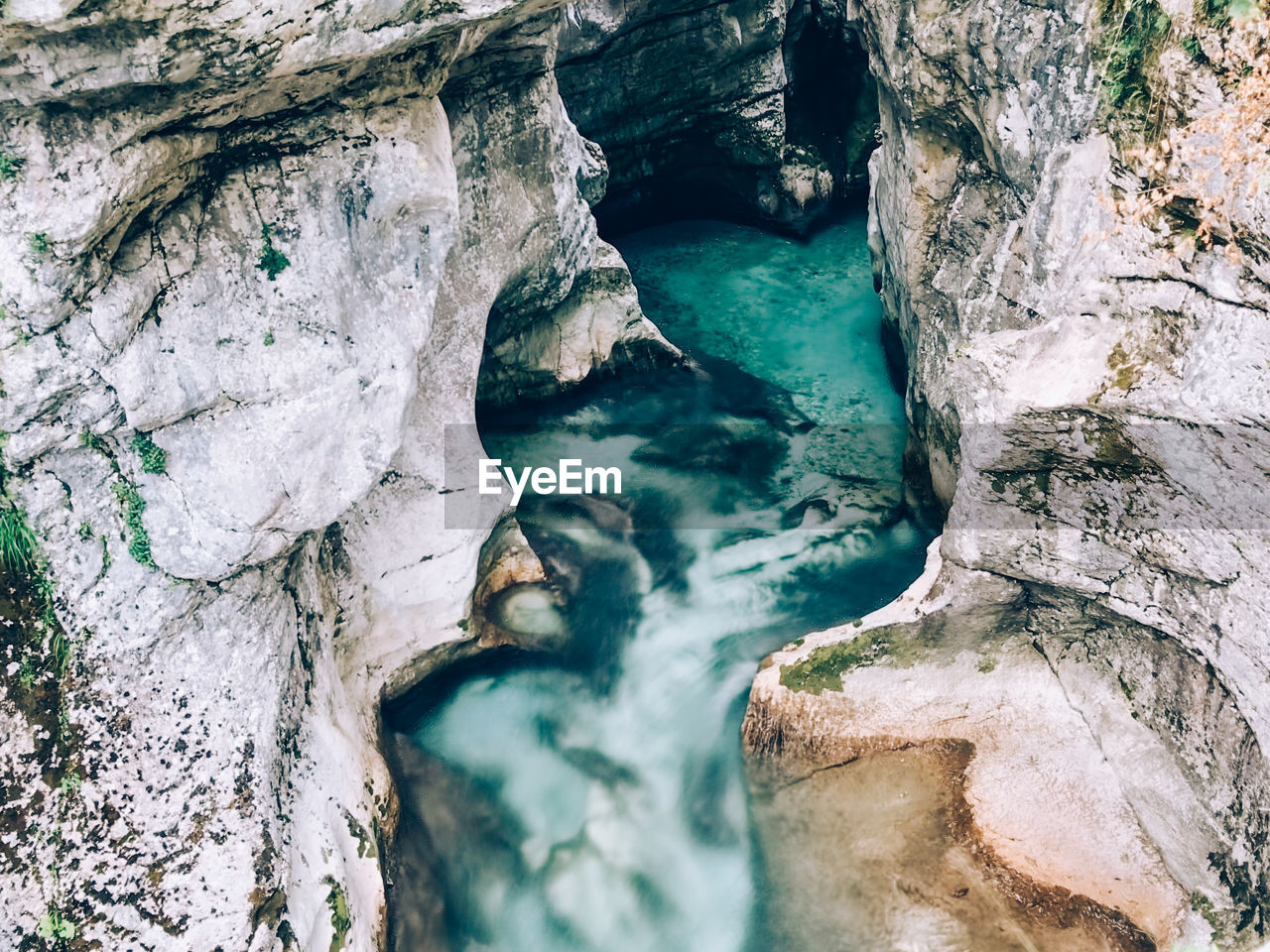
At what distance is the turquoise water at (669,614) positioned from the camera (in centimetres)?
594

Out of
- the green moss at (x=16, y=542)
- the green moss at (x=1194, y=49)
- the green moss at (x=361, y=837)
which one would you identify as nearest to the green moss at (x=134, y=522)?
the green moss at (x=16, y=542)

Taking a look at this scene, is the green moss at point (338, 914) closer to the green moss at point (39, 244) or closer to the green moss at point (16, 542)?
the green moss at point (16, 542)

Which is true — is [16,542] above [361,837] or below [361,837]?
above

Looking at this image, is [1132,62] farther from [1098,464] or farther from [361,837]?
[361,837]

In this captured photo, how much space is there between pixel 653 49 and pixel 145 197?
8406 mm

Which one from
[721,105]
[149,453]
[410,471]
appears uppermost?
[721,105]

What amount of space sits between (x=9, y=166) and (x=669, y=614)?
17.2 ft

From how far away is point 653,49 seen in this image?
11352 millimetres

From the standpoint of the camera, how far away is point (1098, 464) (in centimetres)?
506

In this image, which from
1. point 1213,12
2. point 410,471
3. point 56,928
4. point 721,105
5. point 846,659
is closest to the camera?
point 1213,12

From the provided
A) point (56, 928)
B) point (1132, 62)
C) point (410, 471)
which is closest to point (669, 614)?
point (410, 471)

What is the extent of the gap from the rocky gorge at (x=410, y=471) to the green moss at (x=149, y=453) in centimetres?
6

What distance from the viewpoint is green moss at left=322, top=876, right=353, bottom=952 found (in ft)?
16.6

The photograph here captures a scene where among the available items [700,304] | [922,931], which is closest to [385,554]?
[922,931]
